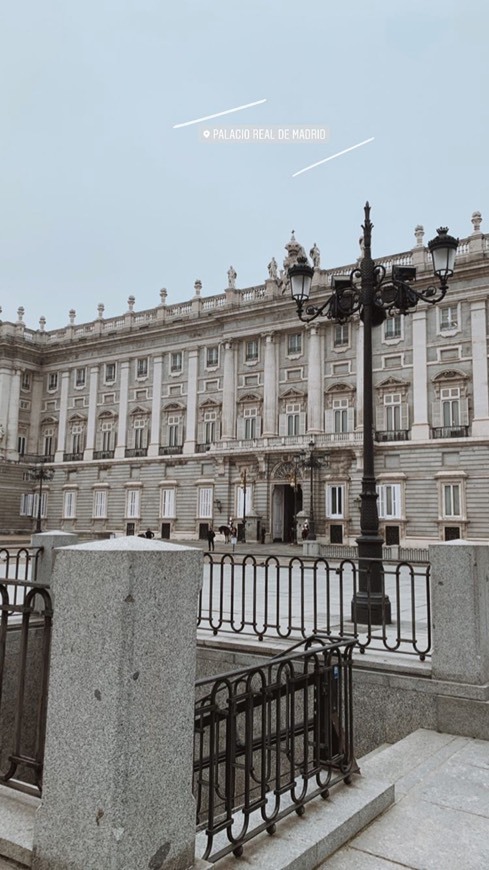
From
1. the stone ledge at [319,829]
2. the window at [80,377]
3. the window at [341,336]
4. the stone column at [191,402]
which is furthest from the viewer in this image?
the window at [80,377]

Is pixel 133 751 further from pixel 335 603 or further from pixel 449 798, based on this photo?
pixel 335 603

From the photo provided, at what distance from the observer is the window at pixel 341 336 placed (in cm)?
3797

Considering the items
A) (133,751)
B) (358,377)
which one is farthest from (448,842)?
(358,377)

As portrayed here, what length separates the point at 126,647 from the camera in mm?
2400

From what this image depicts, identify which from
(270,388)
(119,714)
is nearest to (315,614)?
(119,714)

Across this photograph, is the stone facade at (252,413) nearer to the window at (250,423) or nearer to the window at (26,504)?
the window at (250,423)

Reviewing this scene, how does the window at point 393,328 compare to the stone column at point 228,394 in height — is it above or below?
above

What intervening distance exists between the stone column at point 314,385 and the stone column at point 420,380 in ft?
19.6

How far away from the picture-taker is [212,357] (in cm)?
4350

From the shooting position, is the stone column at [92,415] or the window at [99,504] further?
the stone column at [92,415]

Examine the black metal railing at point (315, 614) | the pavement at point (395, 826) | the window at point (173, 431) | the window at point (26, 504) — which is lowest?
the pavement at point (395, 826)

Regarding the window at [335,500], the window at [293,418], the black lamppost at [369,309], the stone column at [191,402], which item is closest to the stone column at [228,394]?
the stone column at [191,402]

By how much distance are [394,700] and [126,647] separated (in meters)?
3.83

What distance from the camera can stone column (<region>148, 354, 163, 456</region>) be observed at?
1770 inches
